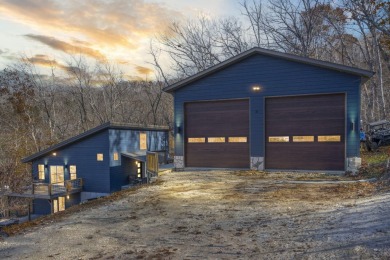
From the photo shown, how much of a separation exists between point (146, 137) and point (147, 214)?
20.1 meters

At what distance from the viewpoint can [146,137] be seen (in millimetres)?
28188

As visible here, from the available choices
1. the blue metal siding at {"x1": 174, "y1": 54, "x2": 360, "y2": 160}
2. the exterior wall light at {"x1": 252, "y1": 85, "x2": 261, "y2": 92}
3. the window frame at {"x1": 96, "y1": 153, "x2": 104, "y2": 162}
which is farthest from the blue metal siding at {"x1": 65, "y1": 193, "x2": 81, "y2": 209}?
the exterior wall light at {"x1": 252, "y1": 85, "x2": 261, "y2": 92}

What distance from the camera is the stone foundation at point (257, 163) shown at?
1599cm

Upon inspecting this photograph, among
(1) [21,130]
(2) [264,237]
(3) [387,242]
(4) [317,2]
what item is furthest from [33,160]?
(4) [317,2]

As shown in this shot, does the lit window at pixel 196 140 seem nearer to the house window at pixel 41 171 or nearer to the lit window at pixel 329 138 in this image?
the lit window at pixel 329 138

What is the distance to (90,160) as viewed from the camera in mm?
24141

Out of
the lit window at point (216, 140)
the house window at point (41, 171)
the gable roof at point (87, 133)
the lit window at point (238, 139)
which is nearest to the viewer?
the lit window at point (238, 139)

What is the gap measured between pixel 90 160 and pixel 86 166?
0.72 meters

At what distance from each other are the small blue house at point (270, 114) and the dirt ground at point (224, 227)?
4.10 metres

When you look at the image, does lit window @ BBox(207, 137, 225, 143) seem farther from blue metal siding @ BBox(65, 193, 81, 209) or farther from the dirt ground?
blue metal siding @ BBox(65, 193, 81, 209)

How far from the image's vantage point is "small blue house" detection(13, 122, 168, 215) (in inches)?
922

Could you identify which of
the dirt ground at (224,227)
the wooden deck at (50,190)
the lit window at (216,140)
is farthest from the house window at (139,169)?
the dirt ground at (224,227)

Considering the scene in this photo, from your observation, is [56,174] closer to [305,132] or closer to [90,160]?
[90,160]

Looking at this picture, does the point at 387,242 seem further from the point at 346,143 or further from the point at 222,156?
the point at 222,156
